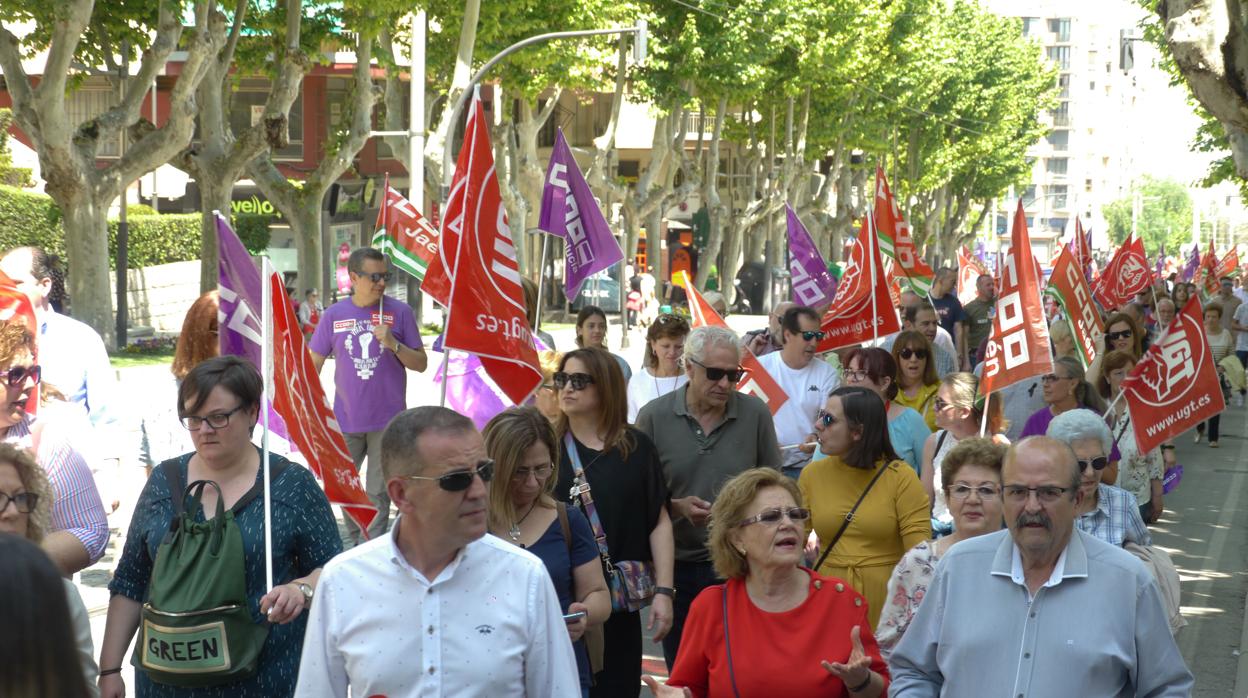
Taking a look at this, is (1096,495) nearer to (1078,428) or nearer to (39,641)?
(1078,428)

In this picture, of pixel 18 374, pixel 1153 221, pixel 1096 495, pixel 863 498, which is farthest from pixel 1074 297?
pixel 1153 221

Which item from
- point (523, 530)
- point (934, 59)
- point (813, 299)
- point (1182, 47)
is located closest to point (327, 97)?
point (934, 59)

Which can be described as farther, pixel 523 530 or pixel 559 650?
pixel 523 530

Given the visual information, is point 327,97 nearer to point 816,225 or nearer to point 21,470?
point 816,225

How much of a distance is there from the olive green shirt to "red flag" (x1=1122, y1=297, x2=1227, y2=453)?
8.67ft

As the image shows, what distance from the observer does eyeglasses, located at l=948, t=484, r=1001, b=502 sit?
4.95 metres

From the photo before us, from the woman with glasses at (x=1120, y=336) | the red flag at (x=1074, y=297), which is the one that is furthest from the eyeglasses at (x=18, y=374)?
the woman with glasses at (x=1120, y=336)

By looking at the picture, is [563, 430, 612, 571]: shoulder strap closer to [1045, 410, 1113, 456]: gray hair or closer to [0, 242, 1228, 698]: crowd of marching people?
[0, 242, 1228, 698]: crowd of marching people

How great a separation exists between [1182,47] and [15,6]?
1508 cm

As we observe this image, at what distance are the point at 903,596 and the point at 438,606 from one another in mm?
2038

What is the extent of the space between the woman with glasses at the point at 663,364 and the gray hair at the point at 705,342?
186 centimetres

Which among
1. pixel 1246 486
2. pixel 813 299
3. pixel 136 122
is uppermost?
pixel 136 122

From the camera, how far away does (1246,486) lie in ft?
49.6

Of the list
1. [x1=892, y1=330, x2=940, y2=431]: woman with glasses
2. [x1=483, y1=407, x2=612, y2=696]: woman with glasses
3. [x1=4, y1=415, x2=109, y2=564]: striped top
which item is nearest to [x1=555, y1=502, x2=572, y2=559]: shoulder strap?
[x1=483, y1=407, x2=612, y2=696]: woman with glasses
